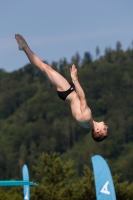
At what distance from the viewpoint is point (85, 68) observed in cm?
17100

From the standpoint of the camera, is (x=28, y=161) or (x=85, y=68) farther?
(x=85, y=68)

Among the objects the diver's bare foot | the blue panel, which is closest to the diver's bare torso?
the diver's bare foot

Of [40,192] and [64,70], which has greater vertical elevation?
[64,70]

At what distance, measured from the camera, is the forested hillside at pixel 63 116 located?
133000 millimetres

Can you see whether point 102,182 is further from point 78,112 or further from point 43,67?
point 43,67

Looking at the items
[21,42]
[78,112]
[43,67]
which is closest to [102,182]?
[78,112]

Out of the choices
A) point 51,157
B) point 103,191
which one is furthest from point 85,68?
point 103,191

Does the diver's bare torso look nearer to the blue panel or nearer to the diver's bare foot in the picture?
the diver's bare foot

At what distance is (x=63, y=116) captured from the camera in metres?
153

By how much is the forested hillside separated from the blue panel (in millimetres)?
99106

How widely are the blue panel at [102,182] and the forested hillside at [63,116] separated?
9911cm

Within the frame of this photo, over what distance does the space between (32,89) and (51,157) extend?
120494mm

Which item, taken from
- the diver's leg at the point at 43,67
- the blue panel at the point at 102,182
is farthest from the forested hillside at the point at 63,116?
the diver's leg at the point at 43,67

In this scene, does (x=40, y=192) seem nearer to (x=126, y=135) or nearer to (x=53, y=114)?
(x=126, y=135)
